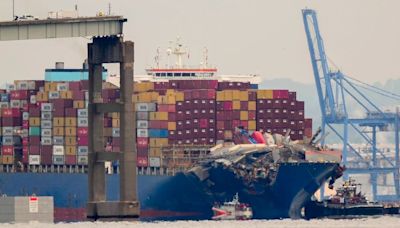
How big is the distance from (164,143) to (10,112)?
16.3 m

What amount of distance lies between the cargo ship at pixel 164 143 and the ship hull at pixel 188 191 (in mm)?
84

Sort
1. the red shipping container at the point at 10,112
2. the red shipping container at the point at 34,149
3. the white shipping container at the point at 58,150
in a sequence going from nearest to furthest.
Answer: the white shipping container at the point at 58,150, the red shipping container at the point at 34,149, the red shipping container at the point at 10,112

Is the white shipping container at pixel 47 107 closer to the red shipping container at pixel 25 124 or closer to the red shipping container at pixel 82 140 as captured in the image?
the red shipping container at pixel 25 124

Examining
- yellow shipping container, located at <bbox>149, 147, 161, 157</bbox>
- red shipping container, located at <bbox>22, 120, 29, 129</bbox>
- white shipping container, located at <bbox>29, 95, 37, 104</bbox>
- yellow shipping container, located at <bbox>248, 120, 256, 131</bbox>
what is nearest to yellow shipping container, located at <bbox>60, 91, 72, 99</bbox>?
white shipping container, located at <bbox>29, 95, 37, 104</bbox>

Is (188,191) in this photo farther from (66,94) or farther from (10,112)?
(10,112)

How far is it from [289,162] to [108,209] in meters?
32.0

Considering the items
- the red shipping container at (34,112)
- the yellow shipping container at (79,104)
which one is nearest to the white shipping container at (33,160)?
the red shipping container at (34,112)

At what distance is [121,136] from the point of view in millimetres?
112312

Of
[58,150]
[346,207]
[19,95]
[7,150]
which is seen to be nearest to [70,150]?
[58,150]

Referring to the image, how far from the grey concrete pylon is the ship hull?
2939cm

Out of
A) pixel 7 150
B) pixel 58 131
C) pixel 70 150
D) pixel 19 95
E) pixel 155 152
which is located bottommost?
pixel 155 152

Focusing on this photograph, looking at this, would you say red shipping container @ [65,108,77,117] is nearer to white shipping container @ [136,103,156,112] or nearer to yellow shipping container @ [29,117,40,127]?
yellow shipping container @ [29,117,40,127]

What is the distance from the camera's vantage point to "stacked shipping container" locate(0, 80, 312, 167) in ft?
491

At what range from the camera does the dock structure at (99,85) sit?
10900 cm
